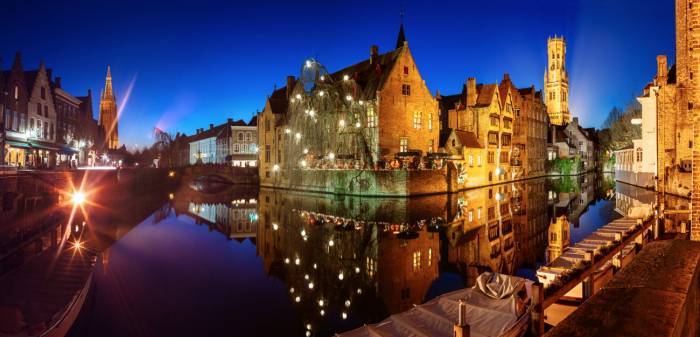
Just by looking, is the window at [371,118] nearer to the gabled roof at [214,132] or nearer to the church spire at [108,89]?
the gabled roof at [214,132]

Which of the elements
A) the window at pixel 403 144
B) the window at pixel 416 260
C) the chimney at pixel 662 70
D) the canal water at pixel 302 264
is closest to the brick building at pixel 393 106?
the window at pixel 403 144

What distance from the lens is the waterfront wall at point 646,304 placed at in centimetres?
430

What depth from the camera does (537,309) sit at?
22.1 ft

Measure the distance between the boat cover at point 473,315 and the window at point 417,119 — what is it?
43374 mm

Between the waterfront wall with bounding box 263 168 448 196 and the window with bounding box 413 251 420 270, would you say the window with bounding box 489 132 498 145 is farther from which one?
the window with bounding box 413 251 420 270

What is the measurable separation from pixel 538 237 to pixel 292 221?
15726 millimetres

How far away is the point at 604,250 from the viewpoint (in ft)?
33.9

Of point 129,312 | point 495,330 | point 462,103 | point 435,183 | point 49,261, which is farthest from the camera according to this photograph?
point 462,103

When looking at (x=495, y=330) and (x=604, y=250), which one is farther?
(x=604, y=250)

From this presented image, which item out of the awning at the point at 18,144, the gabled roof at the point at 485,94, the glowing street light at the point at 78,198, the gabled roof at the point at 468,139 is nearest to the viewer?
the glowing street light at the point at 78,198

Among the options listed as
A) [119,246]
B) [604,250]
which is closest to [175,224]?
[119,246]

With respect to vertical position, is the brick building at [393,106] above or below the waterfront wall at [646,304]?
above

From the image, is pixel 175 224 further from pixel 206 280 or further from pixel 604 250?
pixel 604 250

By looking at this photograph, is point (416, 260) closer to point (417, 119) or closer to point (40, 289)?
point (40, 289)
